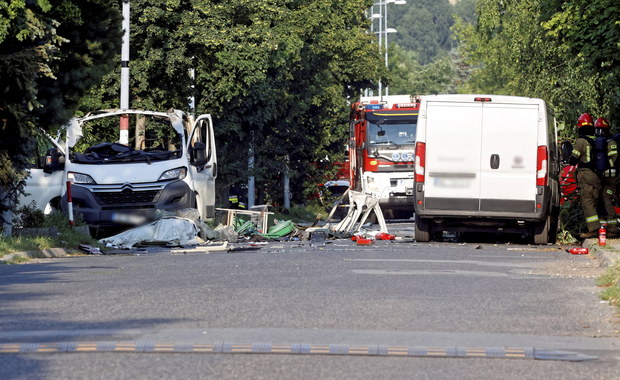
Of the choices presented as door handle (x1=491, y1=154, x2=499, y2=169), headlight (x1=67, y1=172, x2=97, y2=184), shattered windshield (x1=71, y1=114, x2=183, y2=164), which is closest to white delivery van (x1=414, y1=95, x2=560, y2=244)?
door handle (x1=491, y1=154, x2=499, y2=169)

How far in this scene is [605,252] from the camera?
17.8 meters

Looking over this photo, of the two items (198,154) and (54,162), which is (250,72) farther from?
(54,162)

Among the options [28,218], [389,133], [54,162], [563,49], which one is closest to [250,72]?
[389,133]

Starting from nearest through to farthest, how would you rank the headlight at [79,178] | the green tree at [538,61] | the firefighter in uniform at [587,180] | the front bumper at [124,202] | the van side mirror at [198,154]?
1. the firefighter in uniform at [587,180]
2. the front bumper at [124,202]
3. the headlight at [79,178]
4. the van side mirror at [198,154]
5. the green tree at [538,61]

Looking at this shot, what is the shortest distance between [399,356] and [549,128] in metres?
14.2

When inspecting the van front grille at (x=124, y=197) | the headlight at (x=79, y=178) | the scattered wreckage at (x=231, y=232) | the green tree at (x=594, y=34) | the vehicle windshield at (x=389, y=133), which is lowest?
the scattered wreckage at (x=231, y=232)

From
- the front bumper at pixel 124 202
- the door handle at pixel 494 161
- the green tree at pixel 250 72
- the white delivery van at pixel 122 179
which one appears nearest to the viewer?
the door handle at pixel 494 161

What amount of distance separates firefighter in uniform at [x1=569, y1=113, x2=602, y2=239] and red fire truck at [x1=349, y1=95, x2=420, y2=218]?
36.5 feet

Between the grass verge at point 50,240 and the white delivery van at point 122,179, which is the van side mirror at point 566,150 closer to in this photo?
the white delivery van at point 122,179

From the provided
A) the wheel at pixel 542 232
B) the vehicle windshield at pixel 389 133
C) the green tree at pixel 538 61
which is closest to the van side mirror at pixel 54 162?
the wheel at pixel 542 232

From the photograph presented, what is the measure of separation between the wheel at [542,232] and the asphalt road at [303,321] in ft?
19.0

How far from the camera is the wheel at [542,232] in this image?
72.3 feet

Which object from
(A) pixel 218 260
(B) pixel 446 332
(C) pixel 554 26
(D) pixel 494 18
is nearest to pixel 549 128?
(C) pixel 554 26

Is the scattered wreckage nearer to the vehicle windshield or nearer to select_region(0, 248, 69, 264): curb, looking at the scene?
select_region(0, 248, 69, 264): curb
